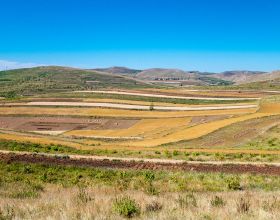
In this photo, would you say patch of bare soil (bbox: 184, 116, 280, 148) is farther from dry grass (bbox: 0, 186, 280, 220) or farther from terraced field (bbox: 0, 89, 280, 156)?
dry grass (bbox: 0, 186, 280, 220)

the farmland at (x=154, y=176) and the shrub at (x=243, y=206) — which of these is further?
the farmland at (x=154, y=176)

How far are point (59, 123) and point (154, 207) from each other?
95025mm

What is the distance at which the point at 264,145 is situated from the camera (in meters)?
48.7

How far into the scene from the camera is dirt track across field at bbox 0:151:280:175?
2852 centimetres

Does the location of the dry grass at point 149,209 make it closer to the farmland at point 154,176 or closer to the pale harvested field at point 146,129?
the farmland at point 154,176

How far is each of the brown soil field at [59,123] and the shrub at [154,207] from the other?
3233 inches

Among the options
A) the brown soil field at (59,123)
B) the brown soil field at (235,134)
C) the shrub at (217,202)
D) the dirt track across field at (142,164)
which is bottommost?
the brown soil field at (59,123)

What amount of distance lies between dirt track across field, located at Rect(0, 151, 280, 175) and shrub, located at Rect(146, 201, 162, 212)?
16695 millimetres

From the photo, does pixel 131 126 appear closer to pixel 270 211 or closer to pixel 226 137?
pixel 226 137

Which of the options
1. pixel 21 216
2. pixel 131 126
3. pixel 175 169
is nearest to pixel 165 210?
pixel 21 216

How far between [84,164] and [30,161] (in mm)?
3709

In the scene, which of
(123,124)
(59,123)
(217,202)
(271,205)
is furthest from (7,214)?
(59,123)

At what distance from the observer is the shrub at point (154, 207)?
36.0 feet

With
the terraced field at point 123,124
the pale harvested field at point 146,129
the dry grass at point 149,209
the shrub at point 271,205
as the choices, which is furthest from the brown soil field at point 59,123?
the shrub at point 271,205
